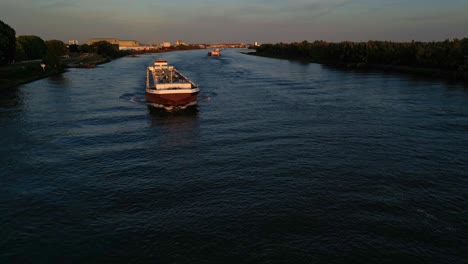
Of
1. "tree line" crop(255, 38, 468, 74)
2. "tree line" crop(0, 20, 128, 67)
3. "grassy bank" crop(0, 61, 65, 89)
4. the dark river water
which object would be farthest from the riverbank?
"tree line" crop(0, 20, 128, 67)

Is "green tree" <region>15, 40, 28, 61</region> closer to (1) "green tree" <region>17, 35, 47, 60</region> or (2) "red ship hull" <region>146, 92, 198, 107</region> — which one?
(1) "green tree" <region>17, 35, 47, 60</region>

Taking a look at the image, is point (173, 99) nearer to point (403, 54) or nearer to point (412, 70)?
point (412, 70)

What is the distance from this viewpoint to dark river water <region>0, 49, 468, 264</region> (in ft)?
64.7

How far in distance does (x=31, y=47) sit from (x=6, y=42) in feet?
206

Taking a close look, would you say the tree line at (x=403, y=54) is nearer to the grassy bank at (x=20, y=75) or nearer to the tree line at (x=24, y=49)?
the grassy bank at (x=20, y=75)

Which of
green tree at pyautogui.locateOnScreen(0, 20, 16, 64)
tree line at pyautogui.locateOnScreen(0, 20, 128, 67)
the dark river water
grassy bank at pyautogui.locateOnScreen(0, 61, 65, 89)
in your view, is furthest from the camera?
tree line at pyautogui.locateOnScreen(0, 20, 128, 67)

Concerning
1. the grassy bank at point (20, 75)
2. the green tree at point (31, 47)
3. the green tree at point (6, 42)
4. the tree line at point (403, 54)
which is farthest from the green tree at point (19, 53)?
the tree line at point (403, 54)

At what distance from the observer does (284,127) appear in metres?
45.2

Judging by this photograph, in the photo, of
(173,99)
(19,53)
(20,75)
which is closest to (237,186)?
(173,99)

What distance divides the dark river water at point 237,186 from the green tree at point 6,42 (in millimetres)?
60607

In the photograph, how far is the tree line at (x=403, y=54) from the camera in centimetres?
9188

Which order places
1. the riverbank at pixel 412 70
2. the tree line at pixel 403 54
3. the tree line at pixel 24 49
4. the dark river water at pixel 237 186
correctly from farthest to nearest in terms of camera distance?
the tree line at pixel 24 49
the tree line at pixel 403 54
the riverbank at pixel 412 70
the dark river water at pixel 237 186

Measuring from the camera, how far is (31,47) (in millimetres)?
158625

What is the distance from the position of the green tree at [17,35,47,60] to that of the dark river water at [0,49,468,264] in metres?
122
